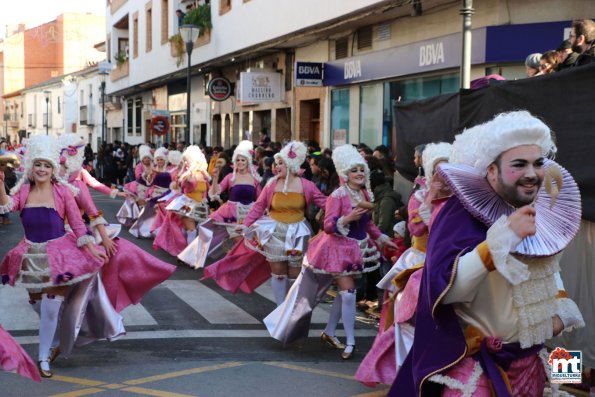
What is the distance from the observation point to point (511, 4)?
12242mm

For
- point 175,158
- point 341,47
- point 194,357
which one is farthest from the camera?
point 341,47

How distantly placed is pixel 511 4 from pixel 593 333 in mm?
7450

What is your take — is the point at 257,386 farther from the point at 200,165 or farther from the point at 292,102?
the point at 292,102

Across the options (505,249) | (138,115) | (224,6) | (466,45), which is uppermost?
(224,6)

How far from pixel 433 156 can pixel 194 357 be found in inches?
108

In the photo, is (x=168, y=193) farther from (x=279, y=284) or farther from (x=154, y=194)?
(x=279, y=284)

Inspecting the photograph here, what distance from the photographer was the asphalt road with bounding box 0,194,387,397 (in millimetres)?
6293

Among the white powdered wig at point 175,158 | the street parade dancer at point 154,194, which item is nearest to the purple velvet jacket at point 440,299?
the street parade dancer at point 154,194

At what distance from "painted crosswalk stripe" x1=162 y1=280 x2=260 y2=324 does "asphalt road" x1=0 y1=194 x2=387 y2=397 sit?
0.04ft

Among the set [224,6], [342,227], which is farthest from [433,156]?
[224,6]

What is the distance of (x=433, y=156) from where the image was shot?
6285mm

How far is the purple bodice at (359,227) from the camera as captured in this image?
7.70 metres

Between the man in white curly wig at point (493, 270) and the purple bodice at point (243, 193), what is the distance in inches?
325

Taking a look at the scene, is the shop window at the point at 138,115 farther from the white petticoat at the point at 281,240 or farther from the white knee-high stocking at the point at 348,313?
the white knee-high stocking at the point at 348,313
